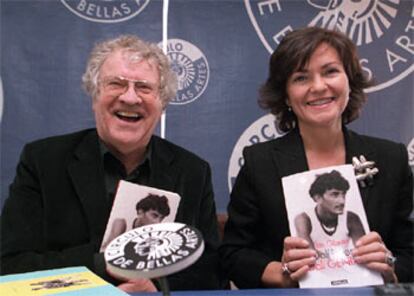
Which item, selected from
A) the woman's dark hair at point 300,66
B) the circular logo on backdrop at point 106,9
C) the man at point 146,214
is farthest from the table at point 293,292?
the circular logo on backdrop at point 106,9

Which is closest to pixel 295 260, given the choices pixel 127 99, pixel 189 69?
pixel 127 99

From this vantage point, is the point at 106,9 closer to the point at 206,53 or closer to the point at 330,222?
the point at 206,53

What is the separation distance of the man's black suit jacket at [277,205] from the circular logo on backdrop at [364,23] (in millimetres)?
722

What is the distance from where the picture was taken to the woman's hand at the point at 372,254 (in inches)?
38.9

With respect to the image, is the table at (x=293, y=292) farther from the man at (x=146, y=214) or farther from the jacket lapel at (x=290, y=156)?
the jacket lapel at (x=290, y=156)

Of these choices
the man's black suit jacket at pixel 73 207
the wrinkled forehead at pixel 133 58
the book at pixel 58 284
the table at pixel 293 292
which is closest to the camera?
the book at pixel 58 284

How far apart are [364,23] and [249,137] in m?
0.66

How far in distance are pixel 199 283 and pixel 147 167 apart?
350mm

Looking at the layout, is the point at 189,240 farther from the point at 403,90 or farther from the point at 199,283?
the point at 403,90

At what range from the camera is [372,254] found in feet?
3.24

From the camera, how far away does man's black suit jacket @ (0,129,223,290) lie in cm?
110

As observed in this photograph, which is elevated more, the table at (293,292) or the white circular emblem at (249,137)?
the white circular emblem at (249,137)

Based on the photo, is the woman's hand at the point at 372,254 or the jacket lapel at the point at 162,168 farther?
the jacket lapel at the point at 162,168

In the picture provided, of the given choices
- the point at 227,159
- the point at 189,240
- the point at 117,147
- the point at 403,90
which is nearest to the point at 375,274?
the point at 189,240
